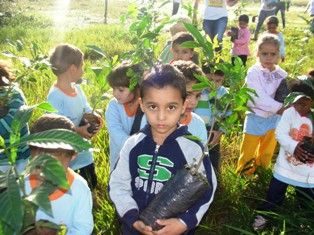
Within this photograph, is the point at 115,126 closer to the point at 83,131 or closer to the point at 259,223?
the point at 83,131

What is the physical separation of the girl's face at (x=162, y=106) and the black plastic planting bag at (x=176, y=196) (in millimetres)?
212

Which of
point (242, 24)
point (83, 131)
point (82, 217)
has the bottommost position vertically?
point (82, 217)

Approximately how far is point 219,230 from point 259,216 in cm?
27

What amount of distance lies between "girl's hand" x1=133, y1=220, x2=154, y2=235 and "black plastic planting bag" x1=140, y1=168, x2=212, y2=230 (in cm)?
1

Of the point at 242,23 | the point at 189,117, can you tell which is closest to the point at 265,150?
the point at 189,117

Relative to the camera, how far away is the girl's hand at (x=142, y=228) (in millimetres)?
1628

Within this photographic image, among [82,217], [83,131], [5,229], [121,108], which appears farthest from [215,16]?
[5,229]

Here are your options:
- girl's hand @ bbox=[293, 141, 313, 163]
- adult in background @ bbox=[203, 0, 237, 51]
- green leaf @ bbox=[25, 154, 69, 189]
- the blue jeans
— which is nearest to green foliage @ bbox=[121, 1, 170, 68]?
girl's hand @ bbox=[293, 141, 313, 163]

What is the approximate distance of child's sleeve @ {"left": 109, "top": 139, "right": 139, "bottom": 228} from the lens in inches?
68.4

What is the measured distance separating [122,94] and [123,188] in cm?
77

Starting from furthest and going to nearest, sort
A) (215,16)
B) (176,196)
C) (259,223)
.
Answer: (215,16) → (259,223) → (176,196)

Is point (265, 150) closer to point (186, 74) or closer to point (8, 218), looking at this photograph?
point (186, 74)

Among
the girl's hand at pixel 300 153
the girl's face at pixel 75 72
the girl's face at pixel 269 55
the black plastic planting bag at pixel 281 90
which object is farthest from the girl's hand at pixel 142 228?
the girl's face at pixel 269 55

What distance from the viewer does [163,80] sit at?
5.55 feet
